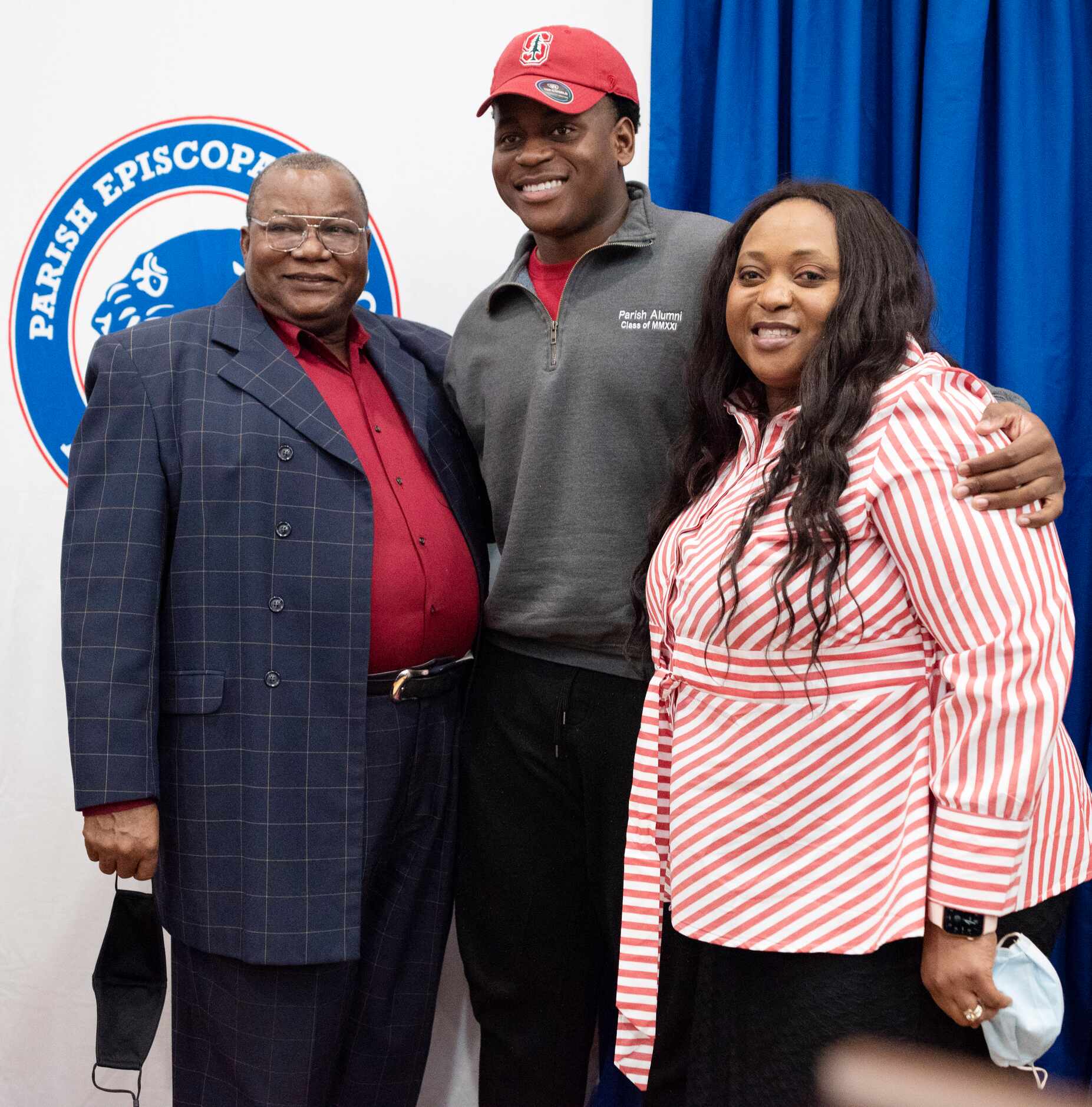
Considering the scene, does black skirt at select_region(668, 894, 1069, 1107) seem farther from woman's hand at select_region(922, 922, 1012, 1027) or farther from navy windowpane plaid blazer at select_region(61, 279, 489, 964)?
navy windowpane plaid blazer at select_region(61, 279, 489, 964)

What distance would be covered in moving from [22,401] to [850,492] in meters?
1.59

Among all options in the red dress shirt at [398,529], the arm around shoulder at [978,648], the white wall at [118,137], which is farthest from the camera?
the white wall at [118,137]

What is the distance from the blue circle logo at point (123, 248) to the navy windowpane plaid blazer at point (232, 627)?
1.61 ft

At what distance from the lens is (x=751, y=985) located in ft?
3.77

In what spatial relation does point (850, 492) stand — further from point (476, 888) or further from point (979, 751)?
point (476, 888)

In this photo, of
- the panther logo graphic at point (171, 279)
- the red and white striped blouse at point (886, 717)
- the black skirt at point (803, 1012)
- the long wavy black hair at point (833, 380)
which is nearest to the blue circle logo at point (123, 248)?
the panther logo graphic at point (171, 279)

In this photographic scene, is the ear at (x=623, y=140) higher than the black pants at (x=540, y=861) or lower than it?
higher

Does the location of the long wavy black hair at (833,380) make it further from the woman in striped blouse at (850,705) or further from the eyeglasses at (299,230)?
the eyeglasses at (299,230)

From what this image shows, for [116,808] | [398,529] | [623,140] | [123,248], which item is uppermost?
[623,140]

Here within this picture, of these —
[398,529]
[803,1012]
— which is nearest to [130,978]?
[398,529]

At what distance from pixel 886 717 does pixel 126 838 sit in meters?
1.03

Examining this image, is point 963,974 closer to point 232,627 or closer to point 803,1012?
point 803,1012

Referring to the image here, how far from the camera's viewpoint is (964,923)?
3.36 feet

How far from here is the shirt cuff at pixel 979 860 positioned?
1.01 m
